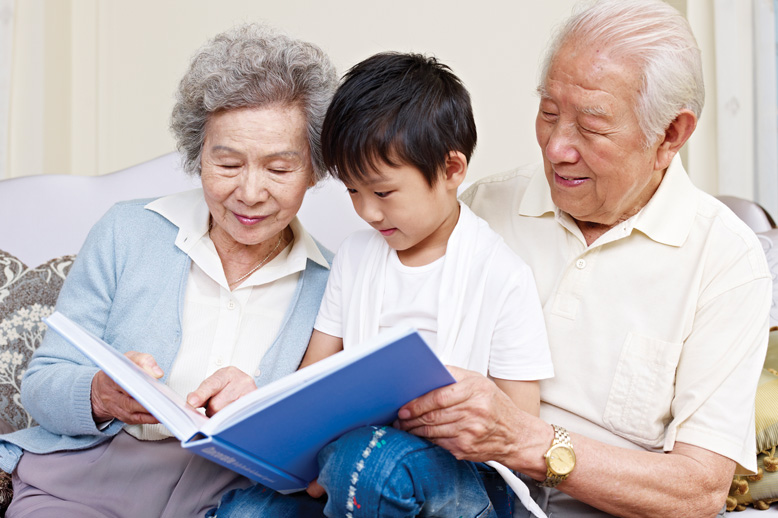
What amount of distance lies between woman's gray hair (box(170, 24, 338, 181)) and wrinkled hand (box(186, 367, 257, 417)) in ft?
1.76

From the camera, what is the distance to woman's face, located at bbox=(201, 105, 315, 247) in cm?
158

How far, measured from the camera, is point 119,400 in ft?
4.69

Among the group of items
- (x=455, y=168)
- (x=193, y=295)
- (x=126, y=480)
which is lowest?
(x=126, y=480)

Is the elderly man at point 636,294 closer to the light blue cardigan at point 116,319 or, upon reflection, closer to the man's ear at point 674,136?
the man's ear at point 674,136

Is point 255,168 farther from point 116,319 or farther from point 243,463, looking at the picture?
point 243,463

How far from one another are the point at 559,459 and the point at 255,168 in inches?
33.8

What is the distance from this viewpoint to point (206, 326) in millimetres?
1688

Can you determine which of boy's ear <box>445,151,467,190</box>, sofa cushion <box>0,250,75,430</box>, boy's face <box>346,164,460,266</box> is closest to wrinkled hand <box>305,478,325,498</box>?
boy's face <box>346,164,460,266</box>

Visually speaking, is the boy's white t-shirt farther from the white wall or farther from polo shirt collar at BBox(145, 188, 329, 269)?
the white wall

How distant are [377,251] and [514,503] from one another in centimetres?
60

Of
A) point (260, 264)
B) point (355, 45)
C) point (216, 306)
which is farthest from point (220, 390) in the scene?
point (355, 45)

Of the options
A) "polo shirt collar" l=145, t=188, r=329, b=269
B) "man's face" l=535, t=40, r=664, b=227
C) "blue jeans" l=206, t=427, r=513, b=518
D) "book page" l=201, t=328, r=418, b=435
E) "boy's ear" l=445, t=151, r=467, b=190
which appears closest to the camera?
"book page" l=201, t=328, r=418, b=435

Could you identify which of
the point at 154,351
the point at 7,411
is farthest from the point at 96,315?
the point at 7,411

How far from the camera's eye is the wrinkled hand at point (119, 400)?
134 centimetres
